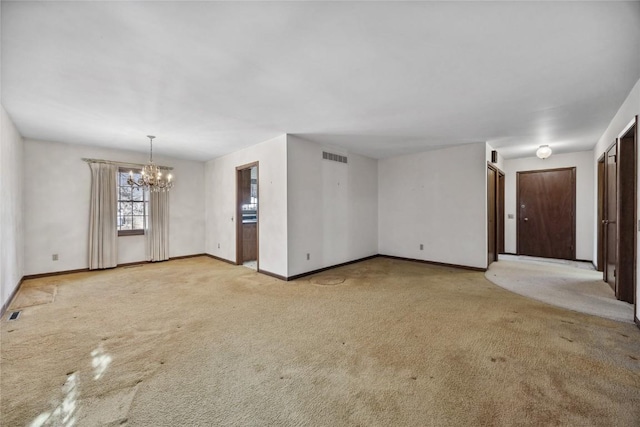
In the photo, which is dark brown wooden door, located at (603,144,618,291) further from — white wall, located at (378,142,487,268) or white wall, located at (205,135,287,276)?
white wall, located at (205,135,287,276)

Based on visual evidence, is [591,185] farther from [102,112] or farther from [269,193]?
[102,112]

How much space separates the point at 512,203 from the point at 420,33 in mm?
6618

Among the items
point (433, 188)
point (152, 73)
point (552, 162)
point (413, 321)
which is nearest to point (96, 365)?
point (152, 73)

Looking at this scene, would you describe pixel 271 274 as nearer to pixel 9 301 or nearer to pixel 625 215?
pixel 9 301

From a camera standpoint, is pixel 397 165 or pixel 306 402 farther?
pixel 397 165

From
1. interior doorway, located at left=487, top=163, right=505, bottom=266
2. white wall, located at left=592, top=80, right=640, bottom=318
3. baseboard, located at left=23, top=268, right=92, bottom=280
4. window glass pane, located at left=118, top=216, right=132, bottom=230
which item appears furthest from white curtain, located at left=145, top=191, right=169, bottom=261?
white wall, located at left=592, top=80, right=640, bottom=318

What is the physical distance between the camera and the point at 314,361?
221 cm

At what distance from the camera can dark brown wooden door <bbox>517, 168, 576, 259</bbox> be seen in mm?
6305

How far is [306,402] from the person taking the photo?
5.72 ft

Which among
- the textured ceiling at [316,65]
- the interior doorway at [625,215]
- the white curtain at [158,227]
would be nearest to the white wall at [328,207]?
the textured ceiling at [316,65]

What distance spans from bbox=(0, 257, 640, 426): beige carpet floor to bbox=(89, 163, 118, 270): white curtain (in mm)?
1689

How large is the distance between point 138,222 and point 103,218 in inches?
27.6

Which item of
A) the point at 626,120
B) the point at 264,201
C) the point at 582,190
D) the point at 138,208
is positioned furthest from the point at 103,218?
the point at 582,190

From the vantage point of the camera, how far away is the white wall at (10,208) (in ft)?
11.0
